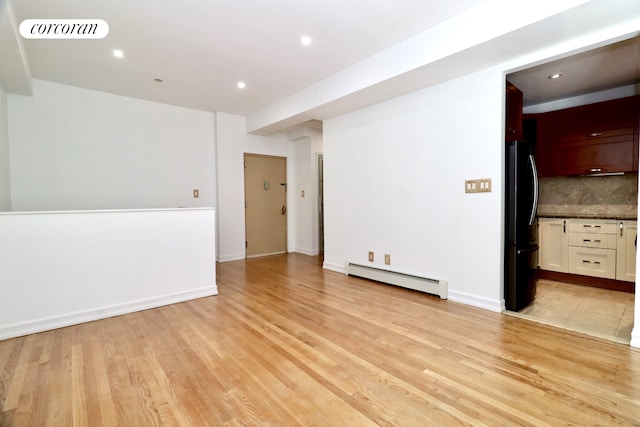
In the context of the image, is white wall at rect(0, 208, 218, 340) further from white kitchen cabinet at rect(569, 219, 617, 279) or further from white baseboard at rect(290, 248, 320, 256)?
white kitchen cabinet at rect(569, 219, 617, 279)

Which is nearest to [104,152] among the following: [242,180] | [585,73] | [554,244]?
[242,180]

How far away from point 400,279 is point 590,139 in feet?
10.1

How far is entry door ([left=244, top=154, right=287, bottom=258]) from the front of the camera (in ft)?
19.2

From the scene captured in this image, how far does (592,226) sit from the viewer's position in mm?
3711

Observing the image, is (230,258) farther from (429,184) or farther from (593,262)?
(593,262)

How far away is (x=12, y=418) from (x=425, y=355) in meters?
2.40

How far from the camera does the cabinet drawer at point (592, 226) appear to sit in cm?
357

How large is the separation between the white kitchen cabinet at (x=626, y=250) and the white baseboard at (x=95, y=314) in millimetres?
4880

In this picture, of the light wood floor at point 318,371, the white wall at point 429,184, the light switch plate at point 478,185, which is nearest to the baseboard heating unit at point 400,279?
the white wall at point 429,184

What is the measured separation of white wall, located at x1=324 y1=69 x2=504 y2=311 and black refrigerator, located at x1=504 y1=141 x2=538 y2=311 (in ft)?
0.44

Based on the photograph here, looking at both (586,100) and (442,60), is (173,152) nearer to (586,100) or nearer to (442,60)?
(442,60)

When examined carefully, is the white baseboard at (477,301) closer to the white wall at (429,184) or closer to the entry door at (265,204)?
the white wall at (429,184)

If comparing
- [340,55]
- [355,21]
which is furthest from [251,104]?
[355,21]

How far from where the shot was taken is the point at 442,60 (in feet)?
8.85
